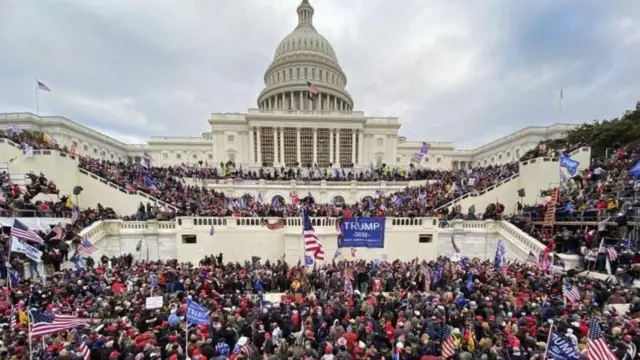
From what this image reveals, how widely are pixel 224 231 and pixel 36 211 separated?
392 inches

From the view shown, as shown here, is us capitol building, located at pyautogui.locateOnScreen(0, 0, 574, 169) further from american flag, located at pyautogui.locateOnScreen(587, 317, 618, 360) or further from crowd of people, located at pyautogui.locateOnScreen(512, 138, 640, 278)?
american flag, located at pyautogui.locateOnScreen(587, 317, 618, 360)

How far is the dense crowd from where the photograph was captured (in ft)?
22.5

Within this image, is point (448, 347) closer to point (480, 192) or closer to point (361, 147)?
point (480, 192)

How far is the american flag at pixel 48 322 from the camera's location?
6652 mm

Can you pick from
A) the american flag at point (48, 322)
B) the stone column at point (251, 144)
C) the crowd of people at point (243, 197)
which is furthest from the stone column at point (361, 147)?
the american flag at point (48, 322)

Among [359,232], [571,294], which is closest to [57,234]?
[359,232]

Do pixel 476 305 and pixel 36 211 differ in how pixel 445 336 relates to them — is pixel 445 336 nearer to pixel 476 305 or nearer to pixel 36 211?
pixel 476 305

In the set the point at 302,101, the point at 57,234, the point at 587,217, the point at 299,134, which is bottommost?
the point at 57,234

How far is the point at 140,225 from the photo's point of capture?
19531 mm

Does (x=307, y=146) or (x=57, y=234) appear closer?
(x=57, y=234)

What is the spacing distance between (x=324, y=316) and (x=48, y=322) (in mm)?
6631

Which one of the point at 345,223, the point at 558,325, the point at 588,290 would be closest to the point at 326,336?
the point at 558,325

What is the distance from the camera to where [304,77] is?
242 ft

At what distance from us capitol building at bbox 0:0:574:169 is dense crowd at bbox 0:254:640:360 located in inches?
1482
